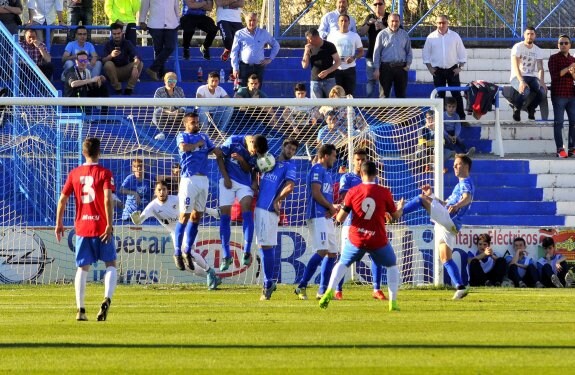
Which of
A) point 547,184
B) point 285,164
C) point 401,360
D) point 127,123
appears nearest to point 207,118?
point 127,123

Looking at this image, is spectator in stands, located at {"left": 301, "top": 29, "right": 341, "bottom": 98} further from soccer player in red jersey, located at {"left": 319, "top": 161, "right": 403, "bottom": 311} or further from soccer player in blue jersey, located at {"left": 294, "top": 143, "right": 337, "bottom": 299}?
soccer player in red jersey, located at {"left": 319, "top": 161, "right": 403, "bottom": 311}

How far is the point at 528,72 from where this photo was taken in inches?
1021

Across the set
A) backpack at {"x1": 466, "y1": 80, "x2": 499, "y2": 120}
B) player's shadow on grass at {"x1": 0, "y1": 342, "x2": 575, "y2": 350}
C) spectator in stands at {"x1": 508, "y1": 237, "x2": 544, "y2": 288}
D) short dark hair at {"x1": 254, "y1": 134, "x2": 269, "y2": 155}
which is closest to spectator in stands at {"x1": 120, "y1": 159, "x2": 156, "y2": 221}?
short dark hair at {"x1": 254, "y1": 134, "x2": 269, "y2": 155}

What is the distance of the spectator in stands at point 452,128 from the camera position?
81.3ft

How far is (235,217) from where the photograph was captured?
21.0m

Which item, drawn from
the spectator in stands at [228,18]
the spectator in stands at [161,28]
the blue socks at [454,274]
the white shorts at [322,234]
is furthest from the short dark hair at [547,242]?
the spectator in stands at [161,28]

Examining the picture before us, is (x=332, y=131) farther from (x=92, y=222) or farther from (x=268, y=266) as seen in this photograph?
(x=92, y=222)

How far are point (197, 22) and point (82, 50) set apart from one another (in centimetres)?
294

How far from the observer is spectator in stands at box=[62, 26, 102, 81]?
2427cm

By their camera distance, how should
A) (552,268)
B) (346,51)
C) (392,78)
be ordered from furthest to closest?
(392,78), (346,51), (552,268)

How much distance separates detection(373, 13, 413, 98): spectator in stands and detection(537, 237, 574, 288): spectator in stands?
4.66m

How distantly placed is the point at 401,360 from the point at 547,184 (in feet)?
49.2

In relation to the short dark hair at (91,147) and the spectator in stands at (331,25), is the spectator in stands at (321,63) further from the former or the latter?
the short dark hair at (91,147)

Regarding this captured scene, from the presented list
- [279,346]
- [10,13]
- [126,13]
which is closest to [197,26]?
[126,13]
